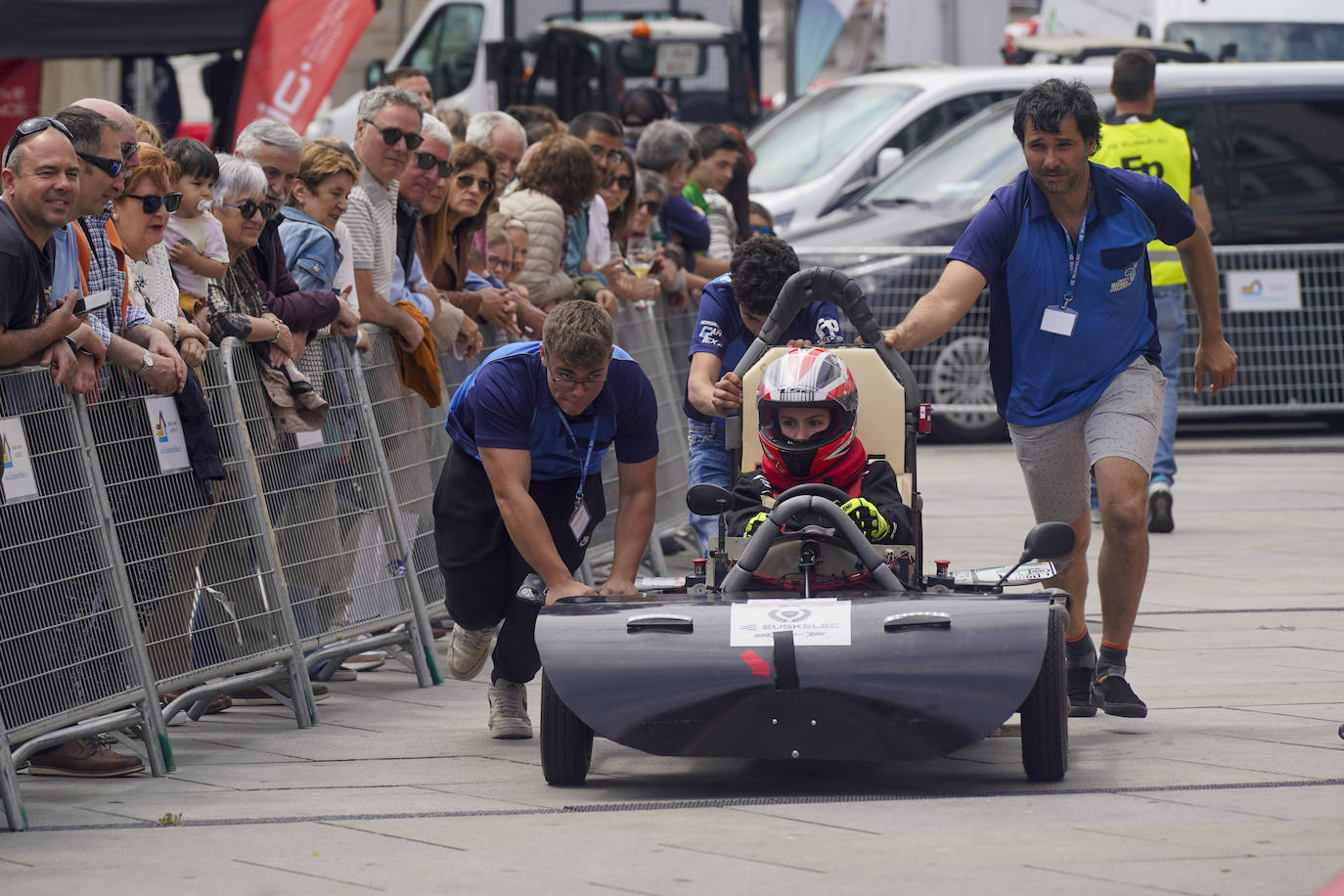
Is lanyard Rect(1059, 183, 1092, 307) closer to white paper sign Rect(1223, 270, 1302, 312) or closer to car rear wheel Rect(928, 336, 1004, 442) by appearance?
car rear wheel Rect(928, 336, 1004, 442)

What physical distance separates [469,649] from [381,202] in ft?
7.48

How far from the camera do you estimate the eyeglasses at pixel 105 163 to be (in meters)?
6.64

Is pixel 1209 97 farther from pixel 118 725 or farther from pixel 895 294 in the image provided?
pixel 118 725

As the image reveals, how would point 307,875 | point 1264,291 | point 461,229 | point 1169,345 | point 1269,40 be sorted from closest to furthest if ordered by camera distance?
point 307,875 < point 461,229 < point 1169,345 < point 1264,291 < point 1269,40

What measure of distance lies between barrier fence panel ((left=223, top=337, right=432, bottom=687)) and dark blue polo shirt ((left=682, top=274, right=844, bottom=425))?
130 centimetres

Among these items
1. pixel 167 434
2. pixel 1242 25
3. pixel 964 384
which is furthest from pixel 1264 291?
pixel 167 434

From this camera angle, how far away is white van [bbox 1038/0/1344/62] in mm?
21000

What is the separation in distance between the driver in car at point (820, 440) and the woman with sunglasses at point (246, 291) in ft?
6.38

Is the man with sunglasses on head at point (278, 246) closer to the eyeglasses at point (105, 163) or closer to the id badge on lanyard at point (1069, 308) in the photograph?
the eyeglasses at point (105, 163)

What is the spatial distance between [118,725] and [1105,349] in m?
3.40

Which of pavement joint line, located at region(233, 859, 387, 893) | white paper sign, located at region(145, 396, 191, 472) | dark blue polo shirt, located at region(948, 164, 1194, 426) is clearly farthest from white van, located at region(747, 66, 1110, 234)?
pavement joint line, located at region(233, 859, 387, 893)

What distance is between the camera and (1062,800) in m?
6.07

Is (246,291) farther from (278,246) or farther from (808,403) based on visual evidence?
(808,403)

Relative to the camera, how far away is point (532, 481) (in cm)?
731
